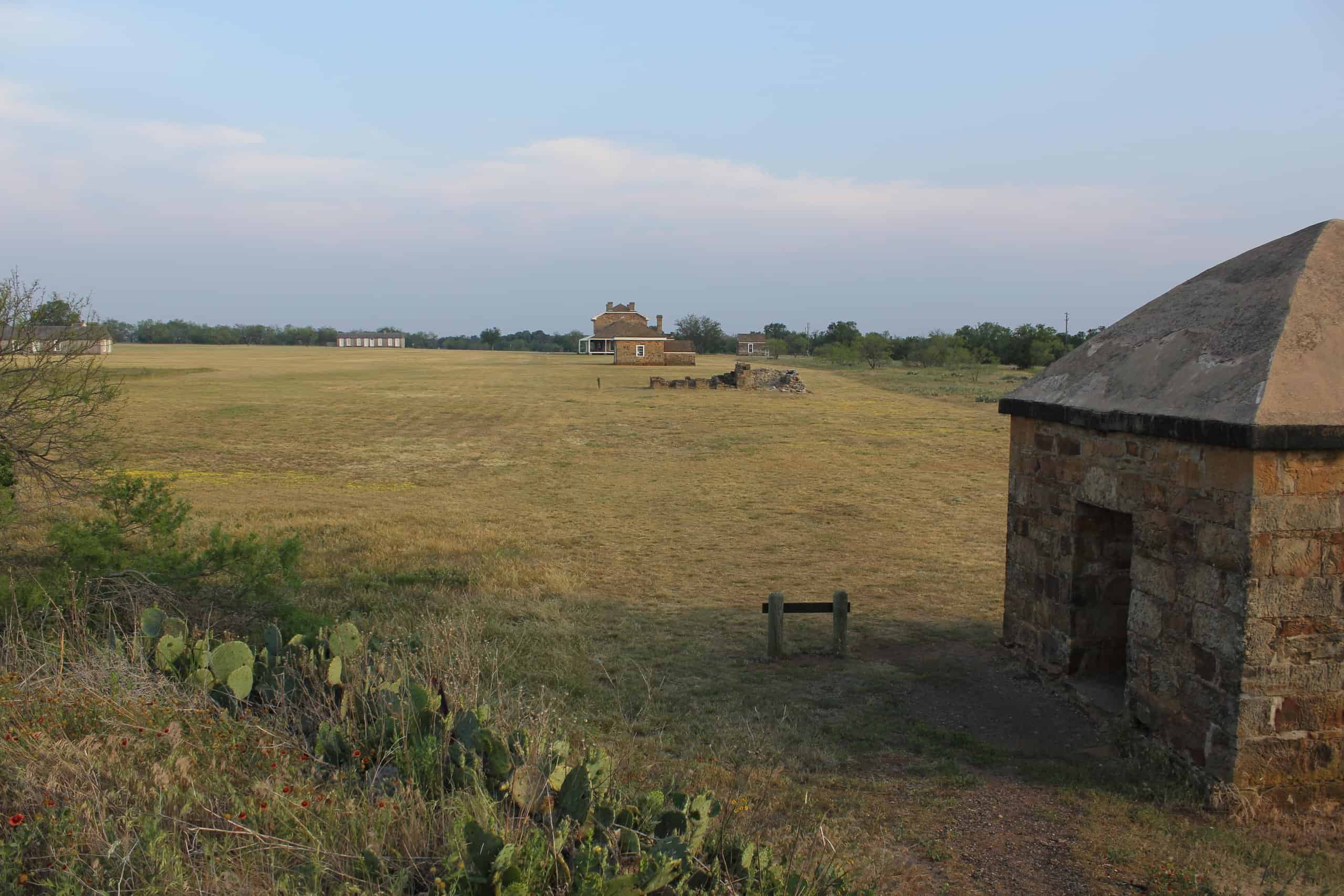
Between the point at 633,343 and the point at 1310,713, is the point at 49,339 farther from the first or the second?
the point at 633,343

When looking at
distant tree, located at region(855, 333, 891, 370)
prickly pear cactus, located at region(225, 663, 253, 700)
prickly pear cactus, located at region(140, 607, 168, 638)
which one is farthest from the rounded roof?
distant tree, located at region(855, 333, 891, 370)

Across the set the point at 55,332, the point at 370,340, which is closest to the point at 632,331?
the point at 370,340

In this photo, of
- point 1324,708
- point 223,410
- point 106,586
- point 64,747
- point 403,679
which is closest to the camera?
point 64,747

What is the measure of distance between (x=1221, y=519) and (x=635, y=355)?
8043 cm

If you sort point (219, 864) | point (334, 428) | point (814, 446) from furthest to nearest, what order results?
point (334, 428)
point (814, 446)
point (219, 864)

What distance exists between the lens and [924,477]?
70.7 ft

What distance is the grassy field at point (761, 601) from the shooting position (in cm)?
551

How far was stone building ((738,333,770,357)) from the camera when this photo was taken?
130 m

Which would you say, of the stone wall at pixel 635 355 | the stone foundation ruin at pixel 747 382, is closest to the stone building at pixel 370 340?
the stone wall at pixel 635 355

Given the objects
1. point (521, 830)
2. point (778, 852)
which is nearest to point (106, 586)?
point (521, 830)

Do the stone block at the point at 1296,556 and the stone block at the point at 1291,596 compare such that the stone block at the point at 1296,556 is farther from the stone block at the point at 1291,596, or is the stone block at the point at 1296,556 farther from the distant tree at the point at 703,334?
the distant tree at the point at 703,334

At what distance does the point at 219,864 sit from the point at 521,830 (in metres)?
1.19

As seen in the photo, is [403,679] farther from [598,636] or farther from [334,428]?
[334,428]

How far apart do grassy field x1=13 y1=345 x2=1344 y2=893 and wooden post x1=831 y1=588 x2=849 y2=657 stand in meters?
0.16
